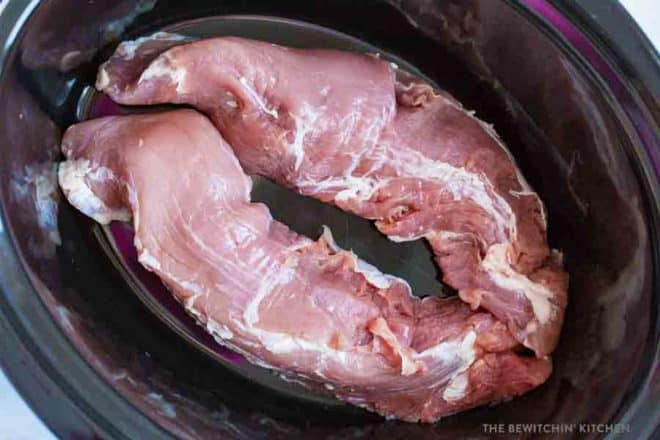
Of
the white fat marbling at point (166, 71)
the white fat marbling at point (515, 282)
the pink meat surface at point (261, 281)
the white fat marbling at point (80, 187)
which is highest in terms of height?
the white fat marbling at point (515, 282)

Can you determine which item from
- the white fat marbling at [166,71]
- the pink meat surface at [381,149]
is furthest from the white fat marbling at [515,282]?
the white fat marbling at [166,71]

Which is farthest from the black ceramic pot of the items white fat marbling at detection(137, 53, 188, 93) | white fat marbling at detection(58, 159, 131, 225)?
white fat marbling at detection(137, 53, 188, 93)

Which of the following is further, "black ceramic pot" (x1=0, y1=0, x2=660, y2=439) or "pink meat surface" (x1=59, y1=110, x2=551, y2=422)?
"pink meat surface" (x1=59, y1=110, x2=551, y2=422)

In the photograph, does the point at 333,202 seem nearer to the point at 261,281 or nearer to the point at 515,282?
the point at 261,281

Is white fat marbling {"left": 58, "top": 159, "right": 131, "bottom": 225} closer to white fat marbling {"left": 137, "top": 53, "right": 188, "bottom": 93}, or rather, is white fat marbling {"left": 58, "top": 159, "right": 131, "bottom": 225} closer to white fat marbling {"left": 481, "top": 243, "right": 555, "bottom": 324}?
white fat marbling {"left": 137, "top": 53, "right": 188, "bottom": 93}

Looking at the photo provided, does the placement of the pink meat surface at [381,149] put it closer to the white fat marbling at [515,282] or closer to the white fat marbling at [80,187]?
the white fat marbling at [515,282]

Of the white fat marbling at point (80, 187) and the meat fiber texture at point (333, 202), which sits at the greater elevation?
the meat fiber texture at point (333, 202)

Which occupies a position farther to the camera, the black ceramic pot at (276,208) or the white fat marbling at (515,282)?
the white fat marbling at (515,282)
